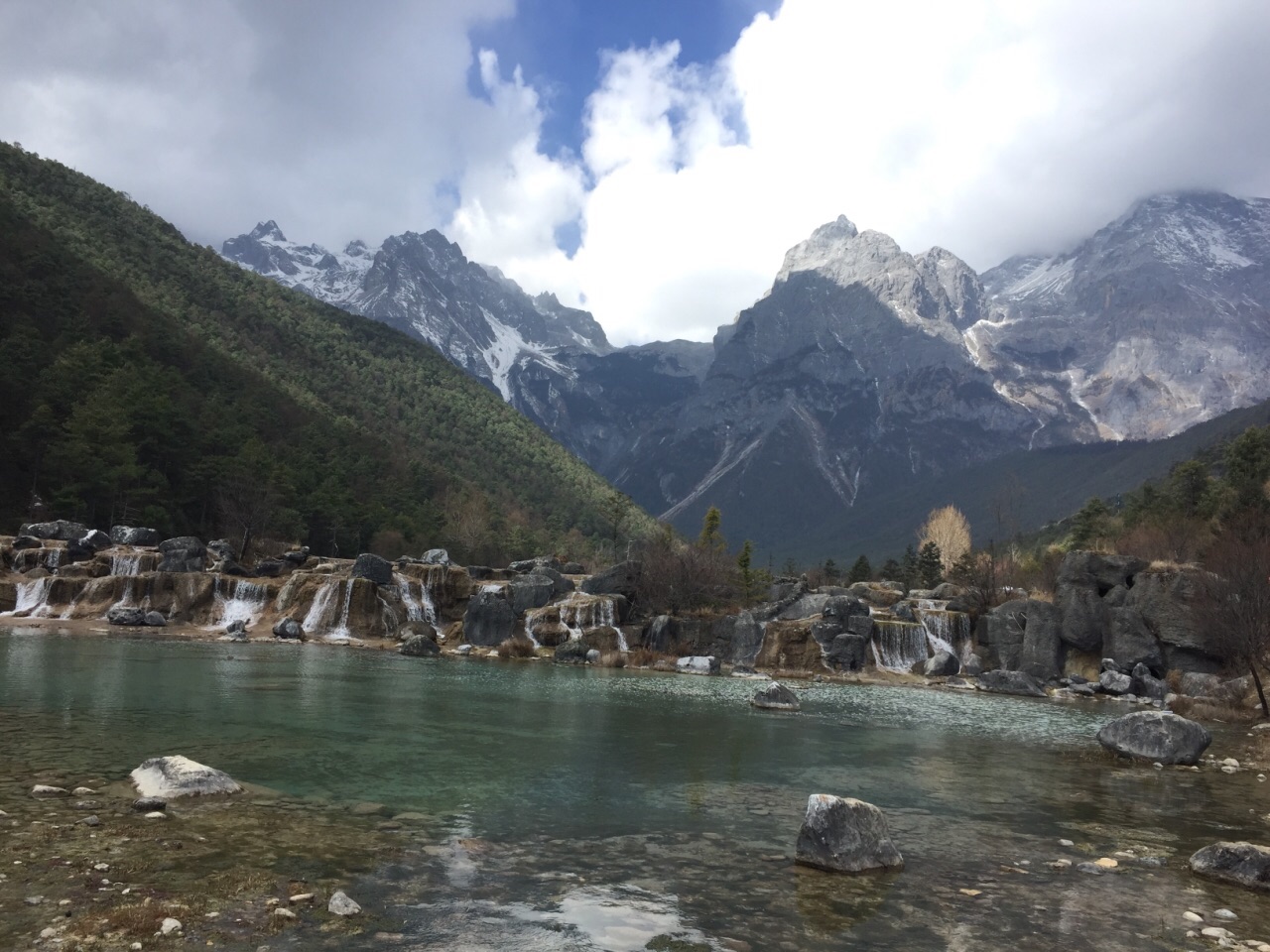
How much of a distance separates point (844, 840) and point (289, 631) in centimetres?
5954

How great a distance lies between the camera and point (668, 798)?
17094 mm

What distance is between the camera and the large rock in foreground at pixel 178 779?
13953mm

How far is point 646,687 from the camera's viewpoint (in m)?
45.7

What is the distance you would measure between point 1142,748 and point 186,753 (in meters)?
26.6

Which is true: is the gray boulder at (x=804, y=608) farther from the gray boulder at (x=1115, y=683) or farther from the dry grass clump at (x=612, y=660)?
the gray boulder at (x=1115, y=683)

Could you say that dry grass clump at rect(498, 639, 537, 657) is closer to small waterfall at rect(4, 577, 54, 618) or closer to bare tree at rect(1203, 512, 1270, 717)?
small waterfall at rect(4, 577, 54, 618)

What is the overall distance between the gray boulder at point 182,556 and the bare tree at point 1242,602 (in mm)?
71068

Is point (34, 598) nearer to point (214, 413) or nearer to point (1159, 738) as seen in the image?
point (214, 413)

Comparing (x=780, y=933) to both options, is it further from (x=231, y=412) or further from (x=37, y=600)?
(x=231, y=412)

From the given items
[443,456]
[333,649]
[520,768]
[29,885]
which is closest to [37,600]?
[333,649]

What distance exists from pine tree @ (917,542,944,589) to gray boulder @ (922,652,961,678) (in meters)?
50.3

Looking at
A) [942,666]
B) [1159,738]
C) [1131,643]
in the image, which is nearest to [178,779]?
[1159,738]

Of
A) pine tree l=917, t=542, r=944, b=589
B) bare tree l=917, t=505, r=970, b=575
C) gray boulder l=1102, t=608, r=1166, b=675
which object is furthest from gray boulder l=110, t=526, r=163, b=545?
bare tree l=917, t=505, r=970, b=575

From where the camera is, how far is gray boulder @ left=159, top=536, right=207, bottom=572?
66938 millimetres
